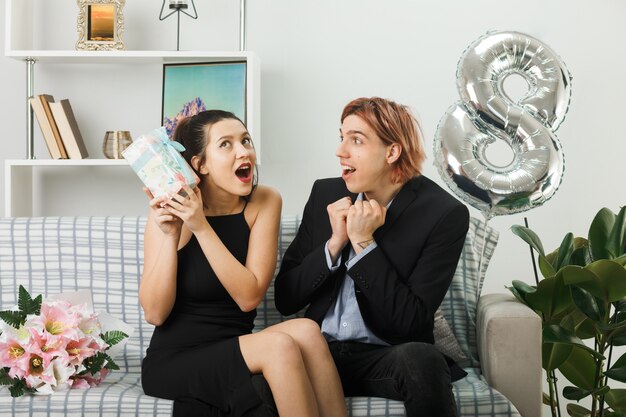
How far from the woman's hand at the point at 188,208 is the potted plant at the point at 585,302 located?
0.94 meters

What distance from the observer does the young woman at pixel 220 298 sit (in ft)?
6.59

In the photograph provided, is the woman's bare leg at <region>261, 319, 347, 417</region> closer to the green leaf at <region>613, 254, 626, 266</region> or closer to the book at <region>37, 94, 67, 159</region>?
the green leaf at <region>613, 254, 626, 266</region>

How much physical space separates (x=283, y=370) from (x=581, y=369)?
117 centimetres

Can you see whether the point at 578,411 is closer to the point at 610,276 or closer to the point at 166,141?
the point at 610,276

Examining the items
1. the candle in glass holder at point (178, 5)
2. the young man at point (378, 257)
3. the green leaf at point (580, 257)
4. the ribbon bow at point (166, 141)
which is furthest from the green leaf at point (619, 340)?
the candle in glass holder at point (178, 5)

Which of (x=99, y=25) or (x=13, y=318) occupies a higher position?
(x=99, y=25)

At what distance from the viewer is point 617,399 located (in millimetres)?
2738

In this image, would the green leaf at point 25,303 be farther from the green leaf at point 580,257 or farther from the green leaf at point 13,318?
the green leaf at point 580,257

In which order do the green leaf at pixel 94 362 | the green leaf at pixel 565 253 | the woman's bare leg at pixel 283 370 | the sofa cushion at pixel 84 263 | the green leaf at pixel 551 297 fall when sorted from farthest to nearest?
the green leaf at pixel 565 253 → the sofa cushion at pixel 84 263 → the green leaf at pixel 551 297 → the green leaf at pixel 94 362 → the woman's bare leg at pixel 283 370

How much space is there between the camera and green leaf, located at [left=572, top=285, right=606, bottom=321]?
99.3 inches

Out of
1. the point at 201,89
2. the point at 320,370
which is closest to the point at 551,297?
the point at 320,370

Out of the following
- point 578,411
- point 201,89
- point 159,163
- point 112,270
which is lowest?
point 578,411

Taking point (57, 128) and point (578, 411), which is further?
point (57, 128)

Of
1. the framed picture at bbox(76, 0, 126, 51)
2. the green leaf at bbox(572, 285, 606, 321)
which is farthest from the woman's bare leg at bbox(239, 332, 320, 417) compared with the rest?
the framed picture at bbox(76, 0, 126, 51)
